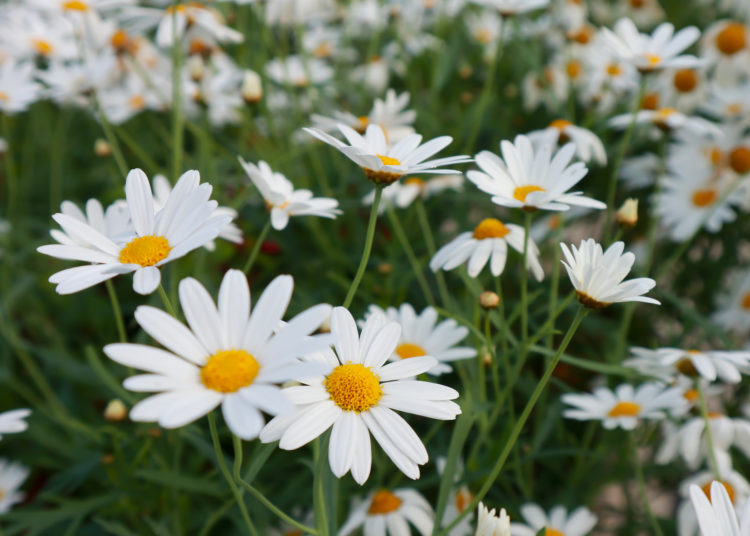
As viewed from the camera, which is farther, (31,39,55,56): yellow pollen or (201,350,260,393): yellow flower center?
(31,39,55,56): yellow pollen

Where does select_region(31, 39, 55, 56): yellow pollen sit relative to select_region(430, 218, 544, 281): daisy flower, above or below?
above

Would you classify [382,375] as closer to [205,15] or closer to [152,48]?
[205,15]

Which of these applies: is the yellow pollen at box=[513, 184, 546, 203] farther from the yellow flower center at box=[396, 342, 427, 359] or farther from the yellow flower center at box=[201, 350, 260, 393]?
the yellow flower center at box=[201, 350, 260, 393]

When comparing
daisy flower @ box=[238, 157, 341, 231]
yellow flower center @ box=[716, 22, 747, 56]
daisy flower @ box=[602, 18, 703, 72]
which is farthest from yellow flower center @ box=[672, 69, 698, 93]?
daisy flower @ box=[238, 157, 341, 231]

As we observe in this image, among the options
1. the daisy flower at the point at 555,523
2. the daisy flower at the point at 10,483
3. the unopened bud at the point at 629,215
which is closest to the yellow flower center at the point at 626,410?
the daisy flower at the point at 555,523

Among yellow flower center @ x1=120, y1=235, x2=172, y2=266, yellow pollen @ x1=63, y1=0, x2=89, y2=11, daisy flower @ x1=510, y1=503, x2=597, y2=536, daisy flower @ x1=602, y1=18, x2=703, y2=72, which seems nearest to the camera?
yellow flower center @ x1=120, y1=235, x2=172, y2=266

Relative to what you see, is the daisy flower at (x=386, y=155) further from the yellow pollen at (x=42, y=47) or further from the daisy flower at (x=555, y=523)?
the yellow pollen at (x=42, y=47)
